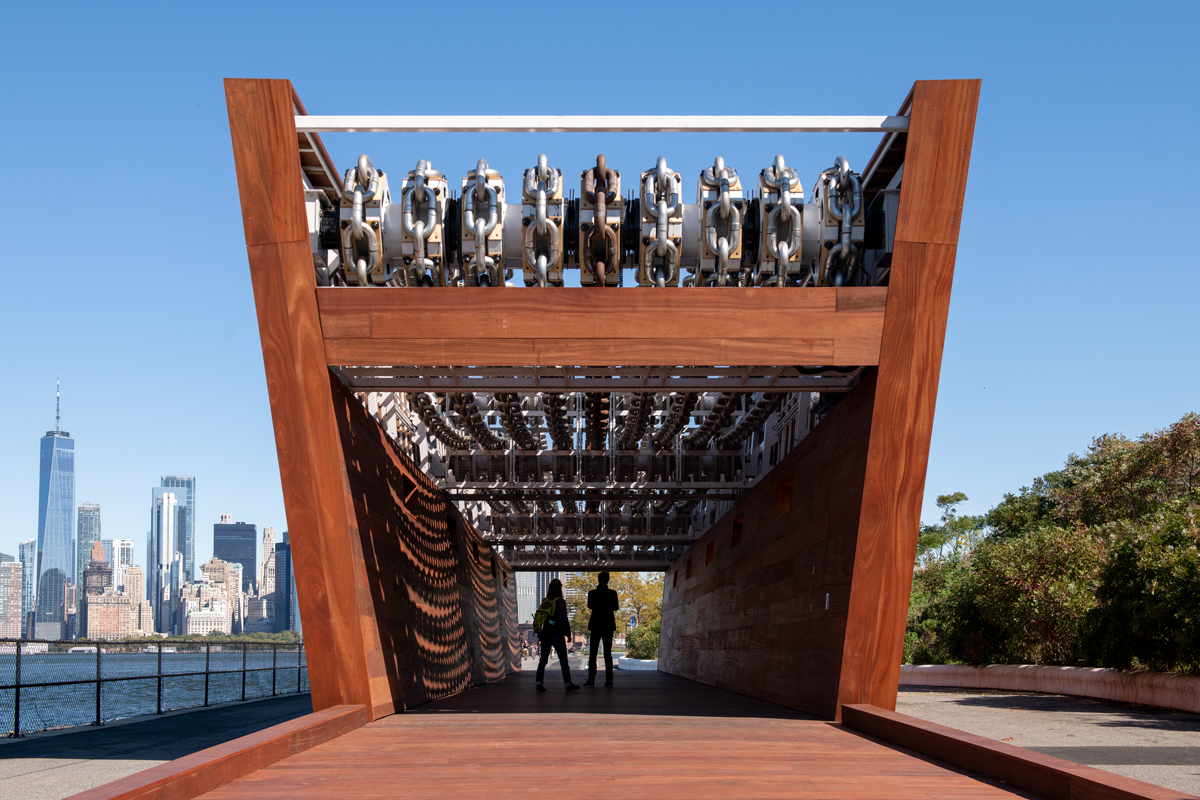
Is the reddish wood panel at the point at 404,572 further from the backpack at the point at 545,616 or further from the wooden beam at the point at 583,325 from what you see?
the backpack at the point at 545,616

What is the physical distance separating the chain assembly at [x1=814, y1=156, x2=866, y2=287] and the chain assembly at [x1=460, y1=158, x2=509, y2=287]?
2618 mm

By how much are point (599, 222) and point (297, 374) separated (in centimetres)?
263

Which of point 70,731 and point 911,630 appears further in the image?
point 911,630

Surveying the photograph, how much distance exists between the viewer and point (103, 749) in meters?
8.39

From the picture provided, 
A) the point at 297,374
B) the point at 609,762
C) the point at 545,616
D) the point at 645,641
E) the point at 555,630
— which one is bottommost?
the point at 609,762

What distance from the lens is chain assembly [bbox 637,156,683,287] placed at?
8023 mm

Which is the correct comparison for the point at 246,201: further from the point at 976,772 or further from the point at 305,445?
the point at 976,772

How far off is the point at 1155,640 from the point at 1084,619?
7.59ft

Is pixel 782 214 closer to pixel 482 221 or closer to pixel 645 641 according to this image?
pixel 482 221

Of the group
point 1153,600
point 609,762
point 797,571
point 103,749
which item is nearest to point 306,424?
point 103,749

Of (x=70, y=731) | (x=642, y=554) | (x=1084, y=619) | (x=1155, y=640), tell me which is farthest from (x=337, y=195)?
(x=642, y=554)

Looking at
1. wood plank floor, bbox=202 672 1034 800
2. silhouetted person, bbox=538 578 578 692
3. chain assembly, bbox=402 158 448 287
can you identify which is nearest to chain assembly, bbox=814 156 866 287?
chain assembly, bbox=402 158 448 287

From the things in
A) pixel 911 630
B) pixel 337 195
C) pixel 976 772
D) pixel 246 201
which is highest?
pixel 911 630

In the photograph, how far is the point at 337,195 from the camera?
8.64 m
